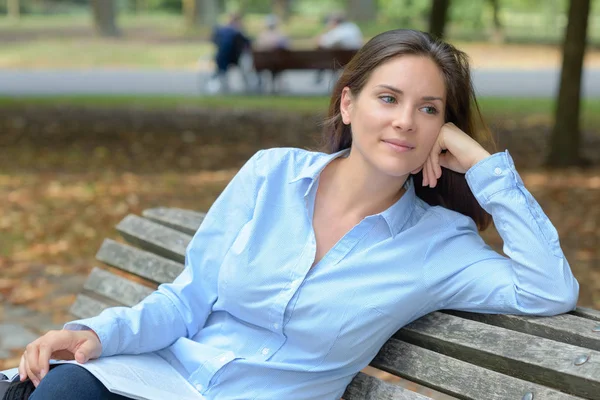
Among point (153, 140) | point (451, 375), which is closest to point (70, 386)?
point (451, 375)

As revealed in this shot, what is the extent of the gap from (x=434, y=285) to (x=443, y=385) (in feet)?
0.89

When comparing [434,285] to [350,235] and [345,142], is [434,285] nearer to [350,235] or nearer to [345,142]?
[350,235]

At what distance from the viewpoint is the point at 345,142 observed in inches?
121

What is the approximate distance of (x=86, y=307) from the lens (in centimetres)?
393

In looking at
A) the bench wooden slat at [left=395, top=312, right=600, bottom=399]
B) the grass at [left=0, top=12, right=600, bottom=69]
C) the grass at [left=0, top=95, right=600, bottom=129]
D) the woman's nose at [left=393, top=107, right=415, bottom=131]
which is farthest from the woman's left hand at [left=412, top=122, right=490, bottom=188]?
the grass at [left=0, top=12, right=600, bottom=69]

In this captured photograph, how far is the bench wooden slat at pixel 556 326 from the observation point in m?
2.46

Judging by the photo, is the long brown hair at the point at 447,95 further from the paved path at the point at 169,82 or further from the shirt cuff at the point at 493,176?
the paved path at the point at 169,82

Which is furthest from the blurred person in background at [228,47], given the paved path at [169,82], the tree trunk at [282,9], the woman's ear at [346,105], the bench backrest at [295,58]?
the tree trunk at [282,9]

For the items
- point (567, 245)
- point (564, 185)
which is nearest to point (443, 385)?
point (567, 245)

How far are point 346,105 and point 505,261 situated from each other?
68 cm

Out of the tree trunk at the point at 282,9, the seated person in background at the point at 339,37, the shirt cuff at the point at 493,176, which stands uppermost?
the shirt cuff at the point at 493,176

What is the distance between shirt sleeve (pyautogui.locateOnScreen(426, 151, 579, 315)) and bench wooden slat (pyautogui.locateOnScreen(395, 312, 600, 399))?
2.9 inches

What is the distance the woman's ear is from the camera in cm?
292

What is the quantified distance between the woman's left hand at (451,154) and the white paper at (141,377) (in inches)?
36.8
